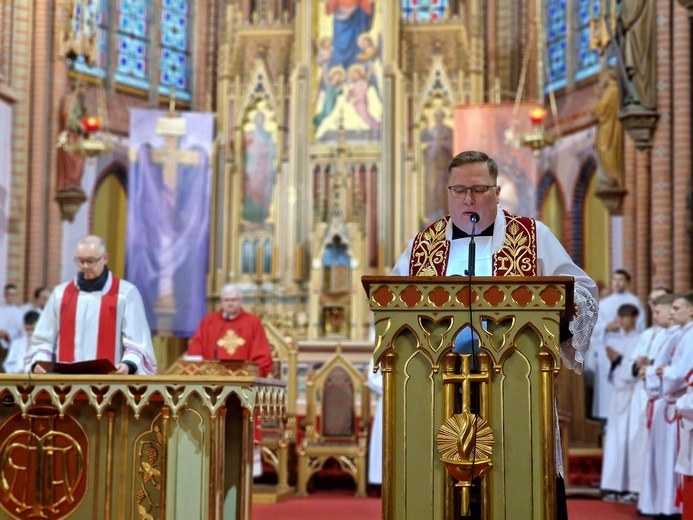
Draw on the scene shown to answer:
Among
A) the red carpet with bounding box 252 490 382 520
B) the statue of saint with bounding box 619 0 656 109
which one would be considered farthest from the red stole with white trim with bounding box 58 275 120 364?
the statue of saint with bounding box 619 0 656 109

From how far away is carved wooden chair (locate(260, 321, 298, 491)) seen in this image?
10844 millimetres

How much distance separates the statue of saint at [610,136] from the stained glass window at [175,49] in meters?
8.61

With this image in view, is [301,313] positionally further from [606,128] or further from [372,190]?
[606,128]

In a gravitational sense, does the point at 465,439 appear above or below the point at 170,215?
below

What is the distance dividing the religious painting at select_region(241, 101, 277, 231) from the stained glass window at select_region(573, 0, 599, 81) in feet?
17.3

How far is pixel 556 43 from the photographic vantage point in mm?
20125

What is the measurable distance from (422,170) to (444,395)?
14.7 metres

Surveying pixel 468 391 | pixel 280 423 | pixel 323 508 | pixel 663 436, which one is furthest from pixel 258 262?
pixel 468 391

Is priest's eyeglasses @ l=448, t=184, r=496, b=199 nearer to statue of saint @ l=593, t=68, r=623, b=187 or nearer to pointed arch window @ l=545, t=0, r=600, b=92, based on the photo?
statue of saint @ l=593, t=68, r=623, b=187

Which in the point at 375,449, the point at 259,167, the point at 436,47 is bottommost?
the point at 375,449

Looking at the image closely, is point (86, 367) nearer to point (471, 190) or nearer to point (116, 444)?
point (116, 444)

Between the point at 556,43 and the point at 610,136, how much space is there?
5.11 meters

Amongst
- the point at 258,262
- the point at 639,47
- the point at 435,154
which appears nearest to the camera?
the point at 639,47

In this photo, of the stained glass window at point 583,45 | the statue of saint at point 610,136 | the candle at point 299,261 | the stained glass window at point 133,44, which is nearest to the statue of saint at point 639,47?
the statue of saint at point 610,136
